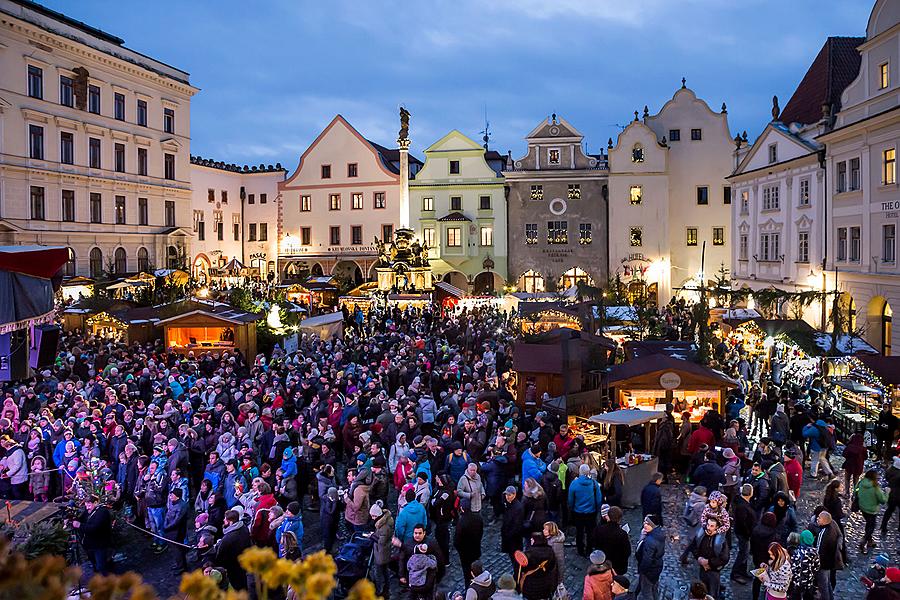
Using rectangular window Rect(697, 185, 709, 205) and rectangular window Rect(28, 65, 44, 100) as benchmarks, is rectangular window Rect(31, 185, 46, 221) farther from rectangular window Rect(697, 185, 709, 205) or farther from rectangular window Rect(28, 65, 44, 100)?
rectangular window Rect(697, 185, 709, 205)

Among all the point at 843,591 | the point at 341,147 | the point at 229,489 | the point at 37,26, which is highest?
the point at 37,26

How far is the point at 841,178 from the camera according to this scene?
92.2 ft

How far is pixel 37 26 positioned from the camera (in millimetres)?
37812

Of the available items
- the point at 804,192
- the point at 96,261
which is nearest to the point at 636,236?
the point at 804,192

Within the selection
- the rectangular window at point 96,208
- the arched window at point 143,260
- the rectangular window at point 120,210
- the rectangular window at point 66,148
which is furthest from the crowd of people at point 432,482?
the arched window at point 143,260

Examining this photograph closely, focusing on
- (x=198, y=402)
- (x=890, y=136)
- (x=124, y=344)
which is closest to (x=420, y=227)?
(x=124, y=344)

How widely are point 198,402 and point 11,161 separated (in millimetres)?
28788

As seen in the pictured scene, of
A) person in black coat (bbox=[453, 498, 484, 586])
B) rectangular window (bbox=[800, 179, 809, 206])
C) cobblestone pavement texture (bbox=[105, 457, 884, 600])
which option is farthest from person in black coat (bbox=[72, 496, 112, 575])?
rectangular window (bbox=[800, 179, 809, 206])

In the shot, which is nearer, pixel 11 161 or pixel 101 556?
pixel 101 556

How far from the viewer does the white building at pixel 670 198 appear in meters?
46.4

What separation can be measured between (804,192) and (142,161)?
3708cm

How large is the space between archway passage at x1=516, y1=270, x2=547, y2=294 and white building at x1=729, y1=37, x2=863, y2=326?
13.6 meters

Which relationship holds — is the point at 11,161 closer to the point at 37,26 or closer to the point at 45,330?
the point at 37,26

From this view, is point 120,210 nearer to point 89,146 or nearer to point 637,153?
point 89,146
